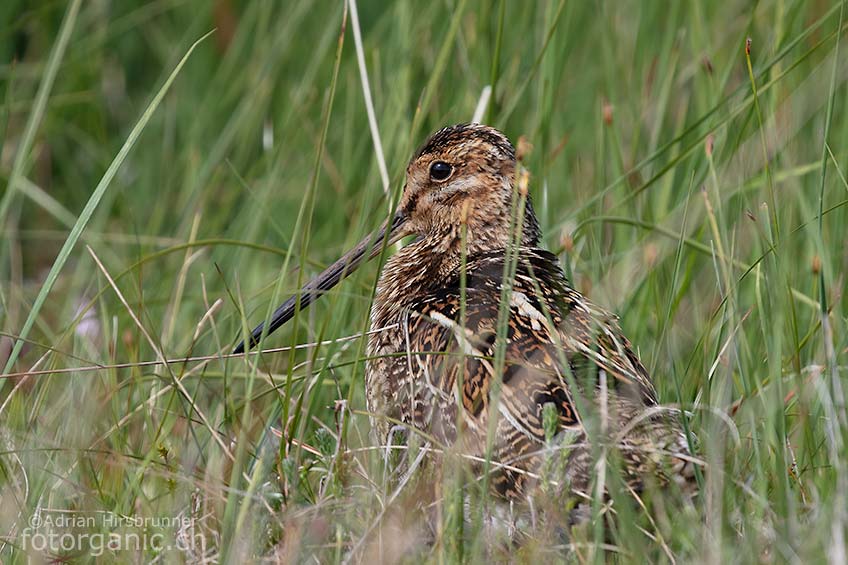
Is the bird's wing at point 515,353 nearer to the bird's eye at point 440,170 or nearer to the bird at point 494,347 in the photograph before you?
the bird at point 494,347

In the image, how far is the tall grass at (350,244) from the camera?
254 centimetres

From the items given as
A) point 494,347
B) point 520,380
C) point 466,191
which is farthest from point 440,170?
point 520,380

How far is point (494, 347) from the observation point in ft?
9.32

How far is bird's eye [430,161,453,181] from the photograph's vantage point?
11.9ft

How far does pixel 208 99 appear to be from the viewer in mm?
5250

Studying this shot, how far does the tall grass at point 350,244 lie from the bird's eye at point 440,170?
0.18 meters

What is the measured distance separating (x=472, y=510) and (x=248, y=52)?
3.68m

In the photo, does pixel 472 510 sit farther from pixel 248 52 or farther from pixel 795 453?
pixel 248 52

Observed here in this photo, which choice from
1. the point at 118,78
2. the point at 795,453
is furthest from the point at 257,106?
the point at 795,453

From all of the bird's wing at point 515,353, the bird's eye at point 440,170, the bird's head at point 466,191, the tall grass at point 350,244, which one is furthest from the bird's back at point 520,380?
the bird's eye at point 440,170

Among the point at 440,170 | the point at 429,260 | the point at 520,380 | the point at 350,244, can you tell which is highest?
the point at 440,170

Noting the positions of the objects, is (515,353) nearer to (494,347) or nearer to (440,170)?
(494,347)

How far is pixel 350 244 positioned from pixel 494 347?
52.5 inches

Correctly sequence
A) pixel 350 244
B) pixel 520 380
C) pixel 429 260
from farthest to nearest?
pixel 350 244 < pixel 429 260 < pixel 520 380
